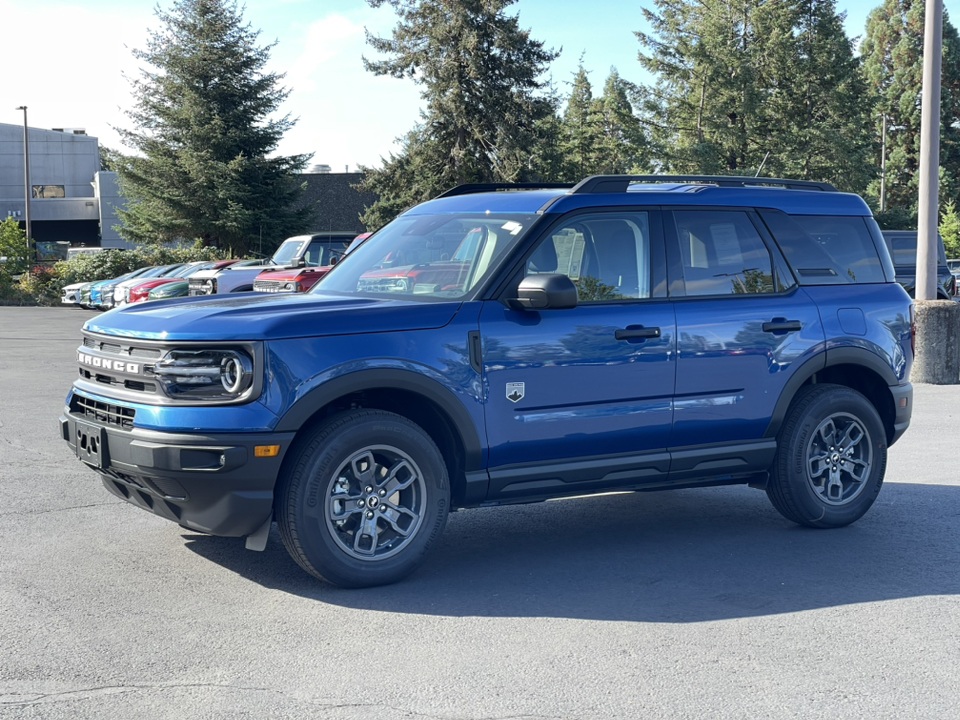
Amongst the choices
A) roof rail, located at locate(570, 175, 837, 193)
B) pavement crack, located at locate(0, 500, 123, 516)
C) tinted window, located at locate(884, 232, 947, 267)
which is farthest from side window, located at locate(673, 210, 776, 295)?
tinted window, located at locate(884, 232, 947, 267)

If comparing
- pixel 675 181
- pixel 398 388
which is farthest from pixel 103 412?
pixel 675 181

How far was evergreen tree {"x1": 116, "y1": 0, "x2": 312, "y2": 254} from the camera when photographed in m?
48.1

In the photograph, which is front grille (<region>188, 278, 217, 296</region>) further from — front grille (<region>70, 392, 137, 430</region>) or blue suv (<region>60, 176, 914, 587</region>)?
front grille (<region>70, 392, 137, 430</region>)

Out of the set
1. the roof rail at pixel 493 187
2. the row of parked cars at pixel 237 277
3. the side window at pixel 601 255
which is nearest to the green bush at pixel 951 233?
the row of parked cars at pixel 237 277

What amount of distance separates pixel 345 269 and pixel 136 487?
2.01 meters

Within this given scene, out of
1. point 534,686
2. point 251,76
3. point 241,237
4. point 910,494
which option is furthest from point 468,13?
point 534,686

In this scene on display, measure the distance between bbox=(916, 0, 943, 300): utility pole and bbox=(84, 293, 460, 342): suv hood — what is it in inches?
421

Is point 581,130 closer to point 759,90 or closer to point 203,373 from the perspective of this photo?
point 759,90

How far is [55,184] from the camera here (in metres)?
83.0

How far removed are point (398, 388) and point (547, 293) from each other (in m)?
0.88

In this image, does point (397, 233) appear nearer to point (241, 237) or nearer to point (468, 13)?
point (241, 237)

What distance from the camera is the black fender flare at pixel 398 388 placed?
17.0ft

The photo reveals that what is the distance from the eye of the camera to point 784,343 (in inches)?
260

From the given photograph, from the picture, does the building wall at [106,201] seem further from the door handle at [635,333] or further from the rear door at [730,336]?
the door handle at [635,333]
